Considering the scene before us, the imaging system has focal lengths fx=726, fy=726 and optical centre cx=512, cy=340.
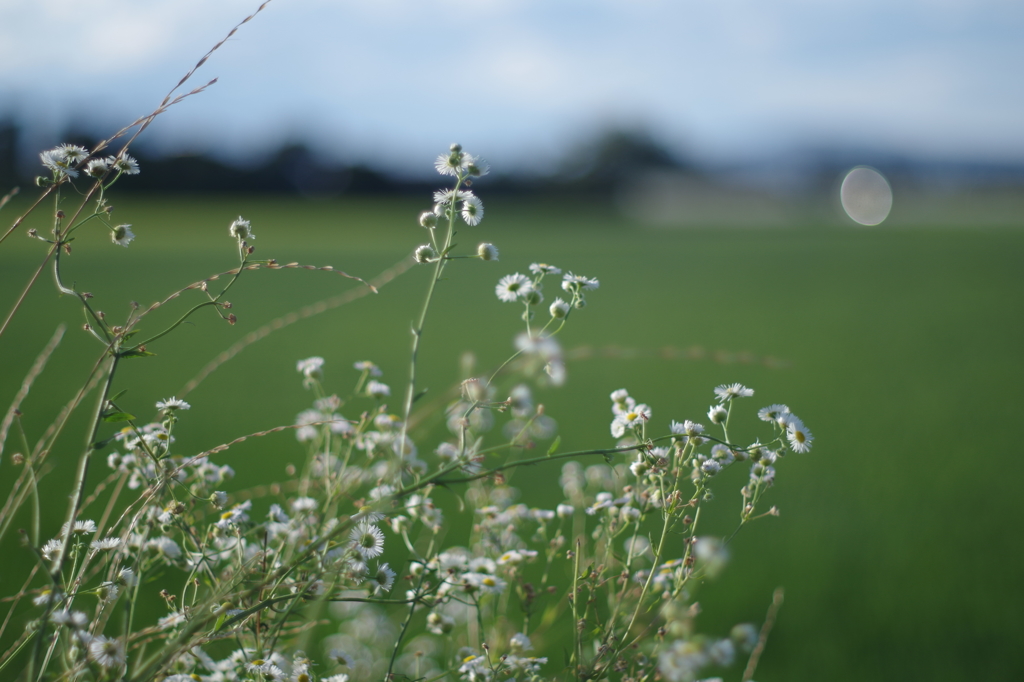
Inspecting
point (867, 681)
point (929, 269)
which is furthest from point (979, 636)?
point (929, 269)

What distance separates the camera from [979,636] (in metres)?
3.38

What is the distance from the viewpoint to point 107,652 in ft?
2.53

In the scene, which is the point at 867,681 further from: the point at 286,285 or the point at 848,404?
the point at 286,285

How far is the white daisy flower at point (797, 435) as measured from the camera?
1.18m

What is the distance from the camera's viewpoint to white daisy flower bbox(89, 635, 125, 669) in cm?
79

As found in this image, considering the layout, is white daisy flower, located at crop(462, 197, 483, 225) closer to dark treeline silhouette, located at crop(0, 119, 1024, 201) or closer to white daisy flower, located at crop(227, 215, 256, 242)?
white daisy flower, located at crop(227, 215, 256, 242)

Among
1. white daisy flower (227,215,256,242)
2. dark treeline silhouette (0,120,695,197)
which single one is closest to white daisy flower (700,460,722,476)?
white daisy flower (227,215,256,242)

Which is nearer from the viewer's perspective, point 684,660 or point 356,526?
point 684,660

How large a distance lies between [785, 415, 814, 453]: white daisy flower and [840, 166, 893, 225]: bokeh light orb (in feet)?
223

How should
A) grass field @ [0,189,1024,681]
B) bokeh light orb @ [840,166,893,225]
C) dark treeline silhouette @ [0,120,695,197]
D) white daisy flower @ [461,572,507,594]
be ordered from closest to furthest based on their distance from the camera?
white daisy flower @ [461,572,507,594] < grass field @ [0,189,1024,681] < dark treeline silhouette @ [0,120,695,197] < bokeh light orb @ [840,166,893,225]

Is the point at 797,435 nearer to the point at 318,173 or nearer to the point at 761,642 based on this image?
the point at 761,642

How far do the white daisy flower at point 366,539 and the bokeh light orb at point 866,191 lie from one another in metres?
68.5

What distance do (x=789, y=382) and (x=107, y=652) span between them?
31.0 feet

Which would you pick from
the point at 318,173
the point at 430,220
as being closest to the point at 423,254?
the point at 430,220
